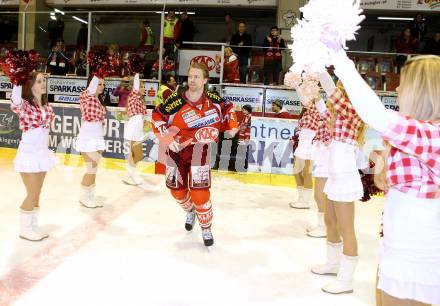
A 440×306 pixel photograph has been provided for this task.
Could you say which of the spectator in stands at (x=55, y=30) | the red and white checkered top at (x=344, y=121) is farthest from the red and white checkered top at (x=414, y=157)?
the spectator in stands at (x=55, y=30)

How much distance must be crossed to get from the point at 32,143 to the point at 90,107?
50.8 inches

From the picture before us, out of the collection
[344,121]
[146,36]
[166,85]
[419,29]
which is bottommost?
[344,121]

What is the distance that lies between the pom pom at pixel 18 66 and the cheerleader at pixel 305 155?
275 cm

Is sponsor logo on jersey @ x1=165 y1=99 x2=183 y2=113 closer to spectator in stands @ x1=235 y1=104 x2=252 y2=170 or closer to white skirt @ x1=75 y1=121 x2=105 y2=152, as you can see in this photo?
white skirt @ x1=75 y1=121 x2=105 y2=152

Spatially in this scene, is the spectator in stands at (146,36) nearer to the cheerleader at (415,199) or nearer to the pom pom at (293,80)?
the pom pom at (293,80)

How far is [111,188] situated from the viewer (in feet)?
21.2

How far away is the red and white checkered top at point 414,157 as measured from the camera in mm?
1502

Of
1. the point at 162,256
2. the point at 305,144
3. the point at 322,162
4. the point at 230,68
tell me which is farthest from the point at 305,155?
the point at 230,68

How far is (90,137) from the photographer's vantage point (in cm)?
523

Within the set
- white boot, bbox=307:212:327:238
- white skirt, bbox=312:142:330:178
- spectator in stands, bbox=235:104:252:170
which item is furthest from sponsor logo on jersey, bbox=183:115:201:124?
spectator in stands, bbox=235:104:252:170

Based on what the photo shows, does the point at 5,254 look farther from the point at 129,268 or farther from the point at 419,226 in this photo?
the point at 419,226

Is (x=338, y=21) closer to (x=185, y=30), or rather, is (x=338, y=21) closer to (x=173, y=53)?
(x=173, y=53)

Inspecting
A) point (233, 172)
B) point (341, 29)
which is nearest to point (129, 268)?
point (341, 29)

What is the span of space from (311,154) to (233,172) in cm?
282
